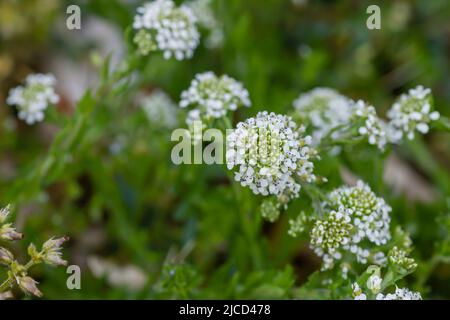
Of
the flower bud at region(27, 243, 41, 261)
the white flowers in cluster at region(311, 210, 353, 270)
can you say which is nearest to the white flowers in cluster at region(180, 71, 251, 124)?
the white flowers in cluster at region(311, 210, 353, 270)

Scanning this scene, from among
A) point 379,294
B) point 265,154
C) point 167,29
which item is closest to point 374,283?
point 379,294

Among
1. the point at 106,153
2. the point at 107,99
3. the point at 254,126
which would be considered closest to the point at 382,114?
the point at 106,153

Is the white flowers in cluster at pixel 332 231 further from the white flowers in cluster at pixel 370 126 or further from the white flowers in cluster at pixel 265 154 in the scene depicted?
the white flowers in cluster at pixel 370 126

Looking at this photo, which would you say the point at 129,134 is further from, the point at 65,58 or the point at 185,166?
the point at 65,58

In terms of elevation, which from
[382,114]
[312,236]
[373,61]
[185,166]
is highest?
[373,61]

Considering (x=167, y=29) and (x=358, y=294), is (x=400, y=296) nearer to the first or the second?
(x=358, y=294)
